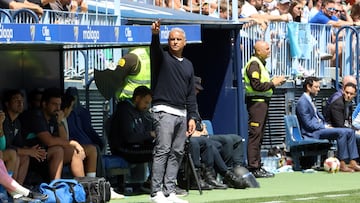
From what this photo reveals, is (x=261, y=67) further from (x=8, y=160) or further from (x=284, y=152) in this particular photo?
(x=8, y=160)

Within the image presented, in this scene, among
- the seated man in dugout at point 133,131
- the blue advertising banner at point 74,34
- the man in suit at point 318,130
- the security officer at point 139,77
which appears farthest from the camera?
the man in suit at point 318,130

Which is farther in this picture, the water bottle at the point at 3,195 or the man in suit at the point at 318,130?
the man in suit at the point at 318,130

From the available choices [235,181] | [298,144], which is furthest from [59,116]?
[298,144]

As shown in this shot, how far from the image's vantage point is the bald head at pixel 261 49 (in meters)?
17.4

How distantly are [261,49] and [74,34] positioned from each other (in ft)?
17.3

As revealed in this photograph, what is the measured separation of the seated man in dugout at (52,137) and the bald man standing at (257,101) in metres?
4.21

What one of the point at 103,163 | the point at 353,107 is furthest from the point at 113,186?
the point at 353,107

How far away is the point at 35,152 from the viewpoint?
13398 millimetres

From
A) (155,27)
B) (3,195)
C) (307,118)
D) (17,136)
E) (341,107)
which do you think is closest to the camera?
(3,195)

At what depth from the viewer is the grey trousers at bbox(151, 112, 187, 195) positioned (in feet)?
43.4

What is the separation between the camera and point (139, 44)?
13867 millimetres

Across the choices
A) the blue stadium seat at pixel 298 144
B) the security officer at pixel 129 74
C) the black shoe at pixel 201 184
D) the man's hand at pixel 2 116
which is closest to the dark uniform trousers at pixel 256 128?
the blue stadium seat at pixel 298 144

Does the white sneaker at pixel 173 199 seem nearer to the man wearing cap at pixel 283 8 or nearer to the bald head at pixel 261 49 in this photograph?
the bald head at pixel 261 49

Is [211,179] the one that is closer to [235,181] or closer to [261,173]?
[235,181]
